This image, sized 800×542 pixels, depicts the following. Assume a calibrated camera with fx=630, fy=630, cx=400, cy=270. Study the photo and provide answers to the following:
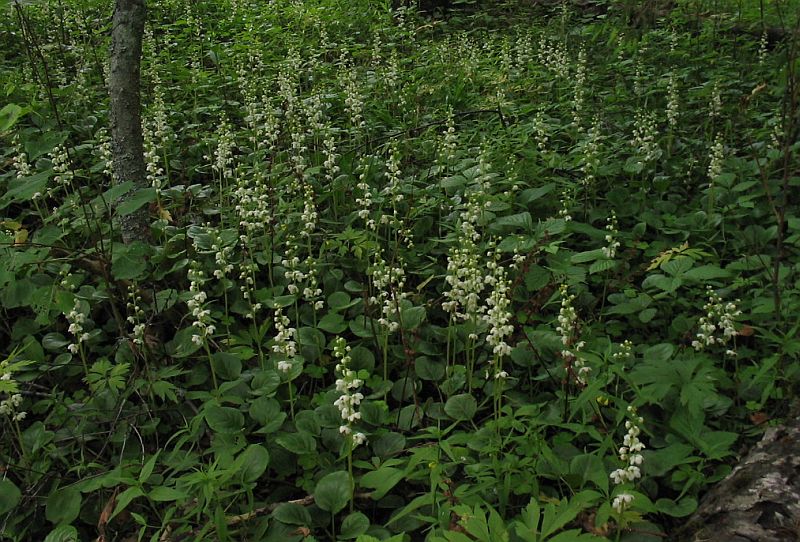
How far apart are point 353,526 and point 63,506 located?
131 cm

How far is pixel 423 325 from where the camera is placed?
374 centimetres

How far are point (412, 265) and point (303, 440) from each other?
5.51 feet

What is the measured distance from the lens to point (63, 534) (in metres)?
2.61

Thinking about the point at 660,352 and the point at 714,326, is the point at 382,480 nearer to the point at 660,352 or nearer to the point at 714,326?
the point at 660,352

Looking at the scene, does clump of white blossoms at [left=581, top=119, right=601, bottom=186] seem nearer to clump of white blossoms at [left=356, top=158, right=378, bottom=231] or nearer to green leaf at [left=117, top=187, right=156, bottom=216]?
clump of white blossoms at [left=356, top=158, right=378, bottom=231]

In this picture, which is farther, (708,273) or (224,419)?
(708,273)

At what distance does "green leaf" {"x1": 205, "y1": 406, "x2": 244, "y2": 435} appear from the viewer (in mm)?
2924

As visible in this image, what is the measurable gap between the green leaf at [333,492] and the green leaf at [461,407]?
0.63 m

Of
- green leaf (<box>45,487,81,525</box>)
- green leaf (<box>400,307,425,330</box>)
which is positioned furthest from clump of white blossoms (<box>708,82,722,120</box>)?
green leaf (<box>45,487,81,525</box>)

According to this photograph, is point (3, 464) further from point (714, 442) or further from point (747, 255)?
point (747, 255)

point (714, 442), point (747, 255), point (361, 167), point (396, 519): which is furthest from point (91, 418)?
point (747, 255)

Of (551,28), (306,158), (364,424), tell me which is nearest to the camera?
(364,424)

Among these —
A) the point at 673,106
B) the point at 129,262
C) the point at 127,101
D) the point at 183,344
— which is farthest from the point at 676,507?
the point at 127,101

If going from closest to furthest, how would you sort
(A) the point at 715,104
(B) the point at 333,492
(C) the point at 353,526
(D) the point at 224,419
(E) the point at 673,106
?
(C) the point at 353,526 < (B) the point at 333,492 < (D) the point at 224,419 < (E) the point at 673,106 < (A) the point at 715,104
